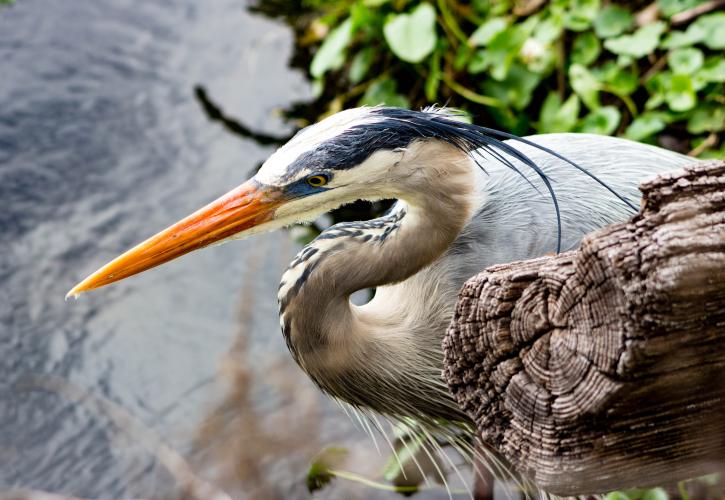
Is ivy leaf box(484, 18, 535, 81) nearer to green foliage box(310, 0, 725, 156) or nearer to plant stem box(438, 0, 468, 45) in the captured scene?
green foliage box(310, 0, 725, 156)

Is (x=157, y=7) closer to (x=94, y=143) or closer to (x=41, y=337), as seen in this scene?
(x=94, y=143)

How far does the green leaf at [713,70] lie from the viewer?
3.14 meters

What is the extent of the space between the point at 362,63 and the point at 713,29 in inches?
57.6

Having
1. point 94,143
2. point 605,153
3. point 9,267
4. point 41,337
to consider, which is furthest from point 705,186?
point 94,143

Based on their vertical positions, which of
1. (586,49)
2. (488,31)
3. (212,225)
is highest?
(212,225)

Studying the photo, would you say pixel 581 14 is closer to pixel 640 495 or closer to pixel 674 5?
pixel 674 5

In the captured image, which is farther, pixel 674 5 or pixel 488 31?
pixel 488 31

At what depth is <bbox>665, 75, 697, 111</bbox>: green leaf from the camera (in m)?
3.15

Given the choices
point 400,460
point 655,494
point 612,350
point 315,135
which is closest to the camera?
point 612,350

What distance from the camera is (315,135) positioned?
1.88 metres

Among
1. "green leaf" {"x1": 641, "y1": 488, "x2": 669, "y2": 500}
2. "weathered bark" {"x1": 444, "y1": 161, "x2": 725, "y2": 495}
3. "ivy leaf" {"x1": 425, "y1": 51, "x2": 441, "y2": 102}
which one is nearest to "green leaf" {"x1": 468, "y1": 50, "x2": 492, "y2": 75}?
"ivy leaf" {"x1": 425, "y1": 51, "x2": 441, "y2": 102}

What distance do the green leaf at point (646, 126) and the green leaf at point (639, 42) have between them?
0.24 meters

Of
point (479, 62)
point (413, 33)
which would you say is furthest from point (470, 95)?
point (413, 33)

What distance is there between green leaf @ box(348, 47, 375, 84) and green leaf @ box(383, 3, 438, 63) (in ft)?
0.93
